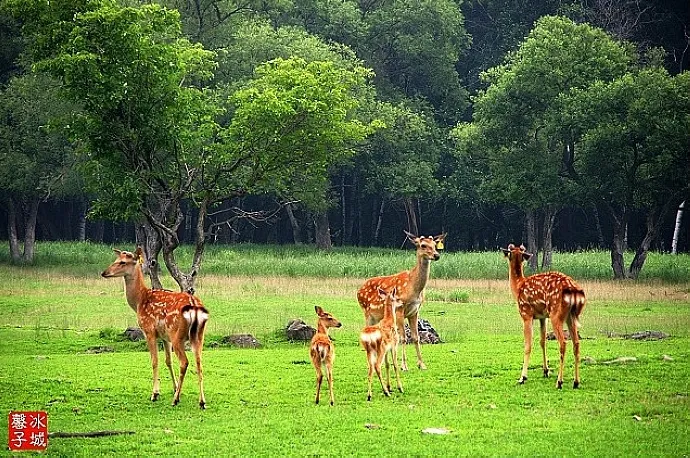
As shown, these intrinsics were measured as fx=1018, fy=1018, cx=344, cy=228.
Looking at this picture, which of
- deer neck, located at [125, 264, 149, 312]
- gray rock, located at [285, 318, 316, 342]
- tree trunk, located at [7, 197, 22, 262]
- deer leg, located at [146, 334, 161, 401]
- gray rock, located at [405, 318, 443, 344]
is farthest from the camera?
tree trunk, located at [7, 197, 22, 262]

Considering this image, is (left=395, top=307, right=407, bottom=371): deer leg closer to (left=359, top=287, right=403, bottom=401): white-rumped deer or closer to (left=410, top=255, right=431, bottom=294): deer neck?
(left=410, top=255, right=431, bottom=294): deer neck

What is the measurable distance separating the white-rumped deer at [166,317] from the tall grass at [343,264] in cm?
2243

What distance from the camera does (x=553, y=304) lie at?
13695 millimetres

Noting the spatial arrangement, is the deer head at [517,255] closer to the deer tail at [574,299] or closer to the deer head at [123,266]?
the deer tail at [574,299]

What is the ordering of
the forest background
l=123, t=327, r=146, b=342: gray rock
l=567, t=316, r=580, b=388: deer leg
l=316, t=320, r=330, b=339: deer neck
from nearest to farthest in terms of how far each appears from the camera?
l=316, t=320, r=330, b=339: deer neck < l=567, t=316, r=580, b=388: deer leg < l=123, t=327, r=146, b=342: gray rock < the forest background

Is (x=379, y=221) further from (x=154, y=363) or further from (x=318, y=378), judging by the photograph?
(x=318, y=378)

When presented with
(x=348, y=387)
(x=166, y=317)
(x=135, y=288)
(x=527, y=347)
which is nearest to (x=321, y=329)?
(x=348, y=387)

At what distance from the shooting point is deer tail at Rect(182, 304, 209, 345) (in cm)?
1273

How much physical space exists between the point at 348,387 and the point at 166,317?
2741 mm

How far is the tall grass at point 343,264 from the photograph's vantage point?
3734cm

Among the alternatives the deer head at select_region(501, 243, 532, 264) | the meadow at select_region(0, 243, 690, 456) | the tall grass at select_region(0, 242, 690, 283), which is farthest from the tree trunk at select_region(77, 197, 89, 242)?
the deer head at select_region(501, 243, 532, 264)

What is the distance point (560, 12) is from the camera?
5741cm

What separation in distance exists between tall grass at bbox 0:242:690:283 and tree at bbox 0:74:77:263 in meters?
2.77

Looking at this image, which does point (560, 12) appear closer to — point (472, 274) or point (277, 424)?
point (472, 274)
